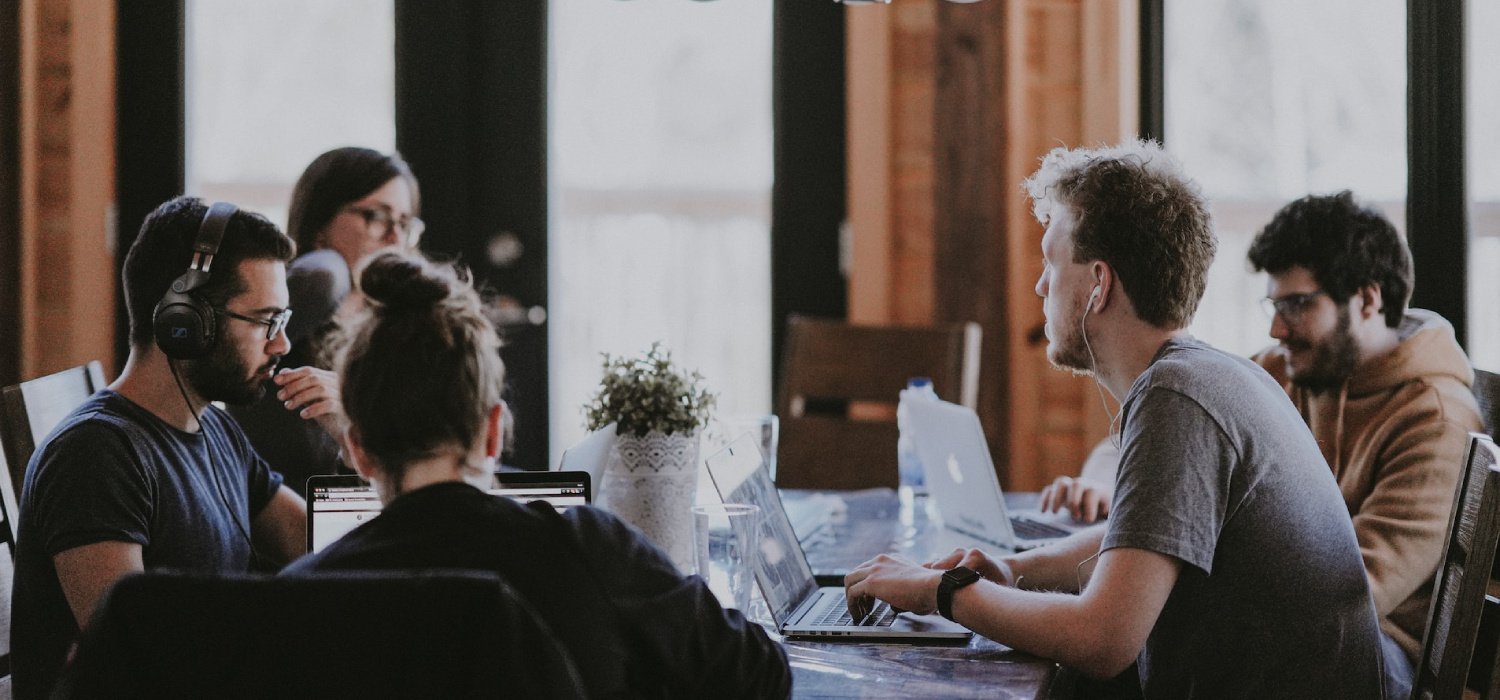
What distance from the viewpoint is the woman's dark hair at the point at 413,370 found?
119 cm

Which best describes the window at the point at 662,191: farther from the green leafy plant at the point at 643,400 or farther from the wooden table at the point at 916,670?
the wooden table at the point at 916,670

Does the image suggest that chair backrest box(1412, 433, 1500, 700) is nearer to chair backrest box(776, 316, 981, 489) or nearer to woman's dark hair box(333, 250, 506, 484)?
woman's dark hair box(333, 250, 506, 484)

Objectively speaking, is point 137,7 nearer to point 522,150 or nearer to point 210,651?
point 522,150

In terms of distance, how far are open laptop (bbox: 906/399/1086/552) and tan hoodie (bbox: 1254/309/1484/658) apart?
1.60 feet

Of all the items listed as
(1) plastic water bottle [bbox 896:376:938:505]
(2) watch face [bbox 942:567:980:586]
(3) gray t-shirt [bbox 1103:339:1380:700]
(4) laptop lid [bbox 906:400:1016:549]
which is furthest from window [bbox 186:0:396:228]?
(3) gray t-shirt [bbox 1103:339:1380:700]

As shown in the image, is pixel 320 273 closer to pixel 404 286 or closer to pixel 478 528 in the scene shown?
pixel 404 286

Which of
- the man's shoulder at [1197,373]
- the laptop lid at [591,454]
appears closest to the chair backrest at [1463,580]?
the man's shoulder at [1197,373]

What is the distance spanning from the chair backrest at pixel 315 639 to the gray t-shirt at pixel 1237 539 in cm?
75

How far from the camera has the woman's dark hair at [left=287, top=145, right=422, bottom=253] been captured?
2754 mm

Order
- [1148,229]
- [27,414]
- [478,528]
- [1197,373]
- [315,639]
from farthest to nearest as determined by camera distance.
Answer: [27,414] < [1148,229] < [1197,373] < [478,528] < [315,639]

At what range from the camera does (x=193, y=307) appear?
1675mm

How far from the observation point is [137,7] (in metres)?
3.91

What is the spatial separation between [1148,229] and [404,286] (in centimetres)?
90

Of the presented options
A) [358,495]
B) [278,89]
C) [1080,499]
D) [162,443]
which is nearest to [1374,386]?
[1080,499]
